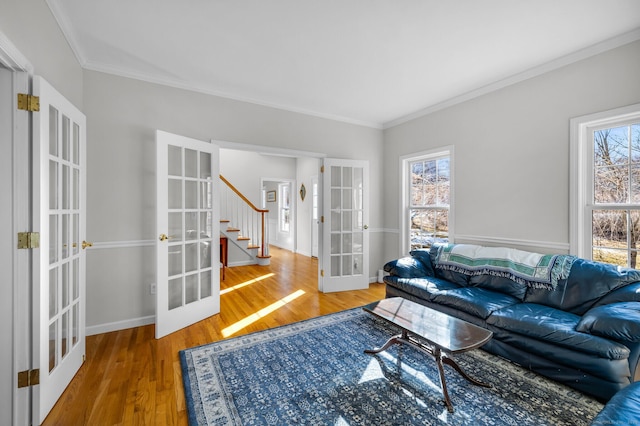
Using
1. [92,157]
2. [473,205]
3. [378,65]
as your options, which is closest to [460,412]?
[473,205]

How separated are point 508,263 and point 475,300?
62 centimetres

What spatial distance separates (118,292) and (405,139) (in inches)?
169

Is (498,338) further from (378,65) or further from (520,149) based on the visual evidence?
(378,65)

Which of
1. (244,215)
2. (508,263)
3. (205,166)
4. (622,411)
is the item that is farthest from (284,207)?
(622,411)

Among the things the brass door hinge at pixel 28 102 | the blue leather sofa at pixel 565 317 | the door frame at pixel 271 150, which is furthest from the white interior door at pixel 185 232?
the blue leather sofa at pixel 565 317

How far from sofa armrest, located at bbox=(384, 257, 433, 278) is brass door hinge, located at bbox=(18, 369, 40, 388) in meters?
3.16

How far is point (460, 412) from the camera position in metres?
1.72

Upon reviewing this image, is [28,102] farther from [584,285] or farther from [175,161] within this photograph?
[584,285]

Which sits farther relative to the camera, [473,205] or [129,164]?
[473,205]

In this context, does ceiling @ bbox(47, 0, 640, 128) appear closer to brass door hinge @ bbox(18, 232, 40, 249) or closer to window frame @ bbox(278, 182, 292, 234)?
brass door hinge @ bbox(18, 232, 40, 249)

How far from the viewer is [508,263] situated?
287cm

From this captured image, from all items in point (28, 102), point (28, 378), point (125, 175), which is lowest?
→ point (28, 378)

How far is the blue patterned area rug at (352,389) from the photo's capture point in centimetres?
168

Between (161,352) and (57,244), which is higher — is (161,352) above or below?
below
